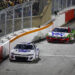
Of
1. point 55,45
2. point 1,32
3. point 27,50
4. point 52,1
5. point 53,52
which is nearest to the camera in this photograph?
point 27,50

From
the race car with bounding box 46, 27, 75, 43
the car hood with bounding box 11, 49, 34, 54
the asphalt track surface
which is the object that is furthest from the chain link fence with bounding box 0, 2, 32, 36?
the asphalt track surface

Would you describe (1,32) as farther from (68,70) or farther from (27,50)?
(68,70)

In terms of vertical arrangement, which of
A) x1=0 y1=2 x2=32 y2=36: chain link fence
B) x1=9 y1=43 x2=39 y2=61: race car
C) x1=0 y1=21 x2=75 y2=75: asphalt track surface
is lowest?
x1=0 y1=21 x2=75 y2=75: asphalt track surface

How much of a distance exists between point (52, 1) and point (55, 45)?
1072 centimetres

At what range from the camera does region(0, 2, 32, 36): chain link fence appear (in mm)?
16650

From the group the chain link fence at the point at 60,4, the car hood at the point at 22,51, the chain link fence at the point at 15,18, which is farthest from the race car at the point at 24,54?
the chain link fence at the point at 60,4

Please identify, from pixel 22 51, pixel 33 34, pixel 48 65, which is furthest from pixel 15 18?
pixel 48 65

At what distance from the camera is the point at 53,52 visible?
57.6 feet

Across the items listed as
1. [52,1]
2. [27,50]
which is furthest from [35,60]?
[52,1]

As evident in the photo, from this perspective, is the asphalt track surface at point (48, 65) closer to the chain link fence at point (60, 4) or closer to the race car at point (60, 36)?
the race car at point (60, 36)

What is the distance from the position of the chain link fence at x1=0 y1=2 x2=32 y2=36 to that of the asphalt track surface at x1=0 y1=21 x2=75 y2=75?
8.46 ft

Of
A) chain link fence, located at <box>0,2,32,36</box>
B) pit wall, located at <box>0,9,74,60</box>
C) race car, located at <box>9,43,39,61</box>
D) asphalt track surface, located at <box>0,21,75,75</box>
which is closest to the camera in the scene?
asphalt track surface, located at <box>0,21,75,75</box>

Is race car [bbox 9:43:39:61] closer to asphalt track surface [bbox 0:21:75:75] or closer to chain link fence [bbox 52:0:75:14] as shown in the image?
asphalt track surface [bbox 0:21:75:75]

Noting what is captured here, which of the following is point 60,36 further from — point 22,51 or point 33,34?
point 22,51
